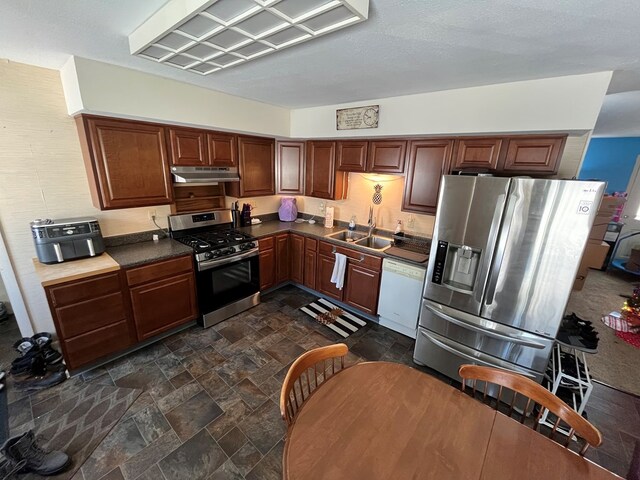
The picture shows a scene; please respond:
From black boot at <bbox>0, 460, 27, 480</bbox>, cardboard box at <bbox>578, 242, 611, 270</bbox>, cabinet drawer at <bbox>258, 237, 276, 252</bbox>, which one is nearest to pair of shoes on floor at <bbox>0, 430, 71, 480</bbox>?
black boot at <bbox>0, 460, 27, 480</bbox>

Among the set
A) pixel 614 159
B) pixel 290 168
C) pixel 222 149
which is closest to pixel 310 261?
pixel 290 168

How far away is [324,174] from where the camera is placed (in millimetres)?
3520

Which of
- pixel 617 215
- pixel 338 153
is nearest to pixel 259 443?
pixel 338 153

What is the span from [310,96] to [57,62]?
2.08 metres

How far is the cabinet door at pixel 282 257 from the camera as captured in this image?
11.8ft

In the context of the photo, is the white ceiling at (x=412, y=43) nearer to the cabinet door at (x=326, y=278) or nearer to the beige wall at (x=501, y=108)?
the beige wall at (x=501, y=108)

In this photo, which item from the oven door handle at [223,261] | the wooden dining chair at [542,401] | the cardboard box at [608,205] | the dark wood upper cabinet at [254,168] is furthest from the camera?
the cardboard box at [608,205]

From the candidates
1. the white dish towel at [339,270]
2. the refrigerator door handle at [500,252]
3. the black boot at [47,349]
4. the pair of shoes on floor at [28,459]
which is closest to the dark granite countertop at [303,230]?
the white dish towel at [339,270]

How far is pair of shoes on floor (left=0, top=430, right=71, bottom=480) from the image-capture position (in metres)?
1.51

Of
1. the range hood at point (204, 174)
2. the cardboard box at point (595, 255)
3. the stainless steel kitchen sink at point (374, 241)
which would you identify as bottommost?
the cardboard box at point (595, 255)

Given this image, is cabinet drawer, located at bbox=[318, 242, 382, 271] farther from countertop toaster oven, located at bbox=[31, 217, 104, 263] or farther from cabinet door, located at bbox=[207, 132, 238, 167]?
countertop toaster oven, located at bbox=[31, 217, 104, 263]

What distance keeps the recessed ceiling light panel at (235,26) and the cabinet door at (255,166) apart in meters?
1.50

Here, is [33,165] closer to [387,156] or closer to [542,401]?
[387,156]

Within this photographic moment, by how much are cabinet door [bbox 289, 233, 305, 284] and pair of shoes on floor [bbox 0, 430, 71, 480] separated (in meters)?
2.62
